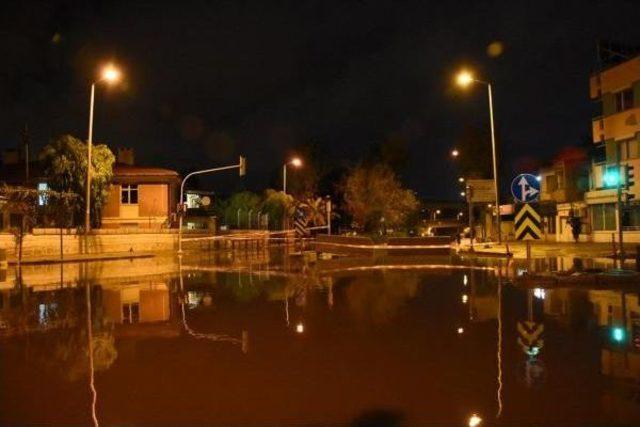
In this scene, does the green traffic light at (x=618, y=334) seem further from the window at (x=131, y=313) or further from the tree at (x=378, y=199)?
the tree at (x=378, y=199)

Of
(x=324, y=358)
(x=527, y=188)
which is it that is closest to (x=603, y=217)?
(x=527, y=188)

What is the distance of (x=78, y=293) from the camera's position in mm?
16953

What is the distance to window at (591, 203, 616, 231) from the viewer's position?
46.3 m

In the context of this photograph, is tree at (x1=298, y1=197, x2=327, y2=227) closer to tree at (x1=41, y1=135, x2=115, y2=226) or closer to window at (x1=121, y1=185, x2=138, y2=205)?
window at (x1=121, y1=185, x2=138, y2=205)

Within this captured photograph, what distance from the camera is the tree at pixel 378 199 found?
55438 millimetres

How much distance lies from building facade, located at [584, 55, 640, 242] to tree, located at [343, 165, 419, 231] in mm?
14723

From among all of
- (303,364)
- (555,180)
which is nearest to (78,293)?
(303,364)

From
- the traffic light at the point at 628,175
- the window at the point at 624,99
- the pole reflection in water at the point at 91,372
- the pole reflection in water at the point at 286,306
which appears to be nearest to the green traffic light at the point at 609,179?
the window at the point at 624,99

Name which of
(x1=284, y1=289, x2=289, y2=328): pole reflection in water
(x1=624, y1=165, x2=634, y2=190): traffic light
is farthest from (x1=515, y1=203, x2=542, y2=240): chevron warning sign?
(x1=284, y1=289, x2=289, y2=328): pole reflection in water

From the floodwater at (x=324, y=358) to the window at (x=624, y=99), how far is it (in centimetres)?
3406

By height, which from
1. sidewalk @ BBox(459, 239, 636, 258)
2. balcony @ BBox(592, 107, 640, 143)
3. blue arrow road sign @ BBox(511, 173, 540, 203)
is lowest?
sidewalk @ BBox(459, 239, 636, 258)

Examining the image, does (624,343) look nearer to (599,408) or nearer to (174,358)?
(599,408)

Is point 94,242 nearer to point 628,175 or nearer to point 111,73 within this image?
point 111,73

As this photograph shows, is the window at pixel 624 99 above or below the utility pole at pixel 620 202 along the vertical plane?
above
